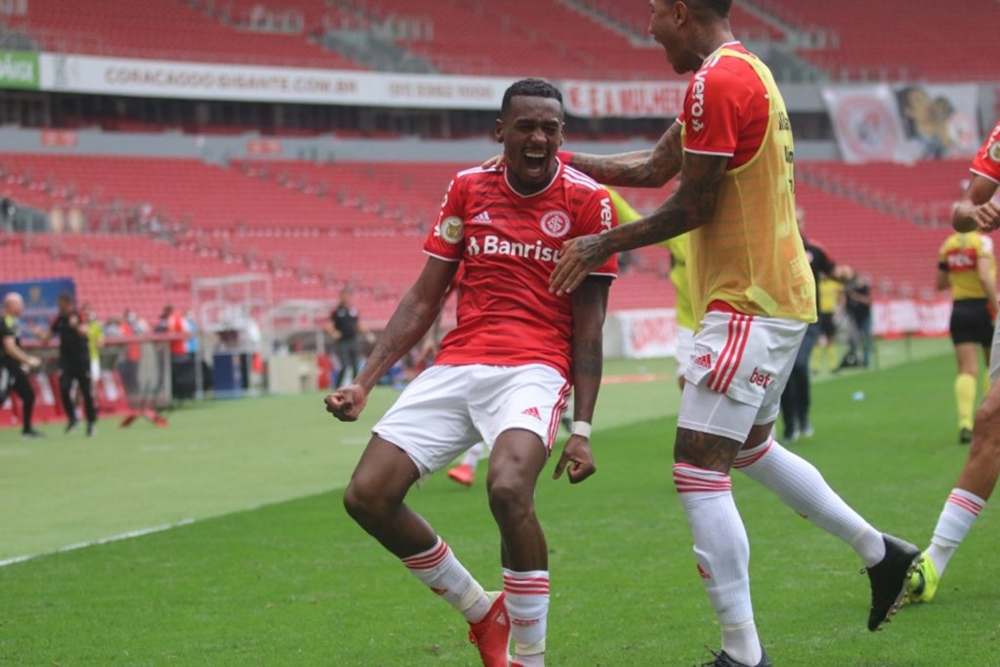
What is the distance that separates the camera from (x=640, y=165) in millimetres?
5863

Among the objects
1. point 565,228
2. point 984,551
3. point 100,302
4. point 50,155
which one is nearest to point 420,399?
point 565,228

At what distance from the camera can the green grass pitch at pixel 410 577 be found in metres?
6.07

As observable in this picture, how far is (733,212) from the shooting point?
200 inches

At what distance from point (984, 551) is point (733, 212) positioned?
11.6ft

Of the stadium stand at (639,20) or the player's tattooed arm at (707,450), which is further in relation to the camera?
the stadium stand at (639,20)

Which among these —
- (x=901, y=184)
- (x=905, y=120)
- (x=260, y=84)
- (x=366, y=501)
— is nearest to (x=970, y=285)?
(x=366, y=501)

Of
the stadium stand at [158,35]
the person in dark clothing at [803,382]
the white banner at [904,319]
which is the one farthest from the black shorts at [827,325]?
the stadium stand at [158,35]

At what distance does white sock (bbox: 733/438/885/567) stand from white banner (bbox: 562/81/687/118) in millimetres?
48310

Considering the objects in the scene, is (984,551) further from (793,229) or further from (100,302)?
(100,302)

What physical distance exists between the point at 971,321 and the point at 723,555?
808 cm

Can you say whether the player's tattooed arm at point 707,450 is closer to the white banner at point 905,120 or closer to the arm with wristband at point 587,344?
the arm with wristband at point 587,344

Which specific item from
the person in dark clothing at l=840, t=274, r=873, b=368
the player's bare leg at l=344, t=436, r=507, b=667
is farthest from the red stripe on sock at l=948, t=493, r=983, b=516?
the person in dark clothing at l=840, t=274, r=873, b=368

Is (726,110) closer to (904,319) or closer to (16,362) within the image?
(16,362)

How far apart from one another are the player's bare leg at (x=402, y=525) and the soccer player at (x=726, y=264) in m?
0.90
